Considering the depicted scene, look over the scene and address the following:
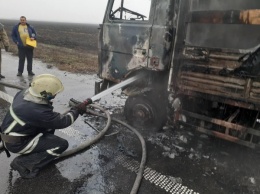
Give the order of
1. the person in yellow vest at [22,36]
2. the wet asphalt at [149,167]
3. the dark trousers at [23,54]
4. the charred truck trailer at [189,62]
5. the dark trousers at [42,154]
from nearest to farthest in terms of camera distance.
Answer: the wet asphalt at [149,167]
the dark trousers at [42,154]
the charred truck trailer at [189,62]
the person in yellow vest at [22,36]
the dark trousers at [23,54]

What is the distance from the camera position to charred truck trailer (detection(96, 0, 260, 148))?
3.31m

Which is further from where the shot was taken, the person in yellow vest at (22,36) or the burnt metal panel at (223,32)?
the person in yellow vest at (22,36)

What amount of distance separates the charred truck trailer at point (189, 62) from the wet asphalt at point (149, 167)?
384 mm

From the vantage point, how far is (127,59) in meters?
4.43

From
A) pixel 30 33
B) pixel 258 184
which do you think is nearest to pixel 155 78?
pixel 258 184

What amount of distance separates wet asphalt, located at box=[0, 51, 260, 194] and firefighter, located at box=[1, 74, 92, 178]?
0.19 meters

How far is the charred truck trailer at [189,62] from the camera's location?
3.31 metres

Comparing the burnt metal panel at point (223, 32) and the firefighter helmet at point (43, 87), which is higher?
the burnt metal panel at point (223, 32)

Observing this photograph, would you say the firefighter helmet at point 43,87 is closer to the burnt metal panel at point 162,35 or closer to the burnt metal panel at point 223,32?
the burnt metal panel at point 162,35

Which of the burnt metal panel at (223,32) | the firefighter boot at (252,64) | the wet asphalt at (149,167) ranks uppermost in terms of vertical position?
the burnt metal panel at (223,32)

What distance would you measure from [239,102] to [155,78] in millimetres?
1526

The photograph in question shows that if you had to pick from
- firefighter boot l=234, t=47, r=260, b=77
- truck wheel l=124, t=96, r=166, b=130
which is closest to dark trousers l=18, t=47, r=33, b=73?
truck wheel l=124, t=96, r=166, b=130

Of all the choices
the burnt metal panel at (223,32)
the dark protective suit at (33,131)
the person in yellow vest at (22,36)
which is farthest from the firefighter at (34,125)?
the person in yellow vest at (22,36)

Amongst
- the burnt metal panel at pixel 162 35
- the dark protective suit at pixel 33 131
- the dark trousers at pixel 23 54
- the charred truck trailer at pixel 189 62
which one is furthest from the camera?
the dark trousers at pixel 23 54
